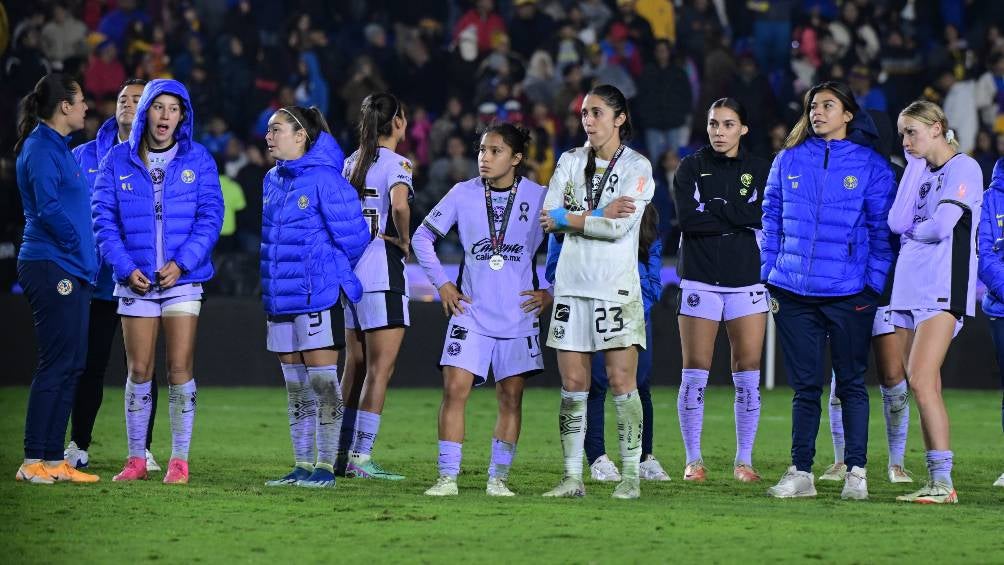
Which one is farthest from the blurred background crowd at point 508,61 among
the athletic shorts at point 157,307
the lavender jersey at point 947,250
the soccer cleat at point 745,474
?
the lavender jersey at point 947,250

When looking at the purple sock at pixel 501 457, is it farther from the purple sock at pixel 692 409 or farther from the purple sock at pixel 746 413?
the purple sock at pixel 746 413

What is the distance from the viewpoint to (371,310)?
8703 mm

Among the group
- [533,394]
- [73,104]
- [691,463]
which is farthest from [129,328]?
[533,394]

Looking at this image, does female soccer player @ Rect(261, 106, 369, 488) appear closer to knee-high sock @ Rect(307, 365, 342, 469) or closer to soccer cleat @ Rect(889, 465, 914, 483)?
knee-high sock @ Rect(307, 365, 342, 469)

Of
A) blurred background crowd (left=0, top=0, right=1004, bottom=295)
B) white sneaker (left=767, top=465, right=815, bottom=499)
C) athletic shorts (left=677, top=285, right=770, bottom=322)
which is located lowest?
white sneaker (left=767, top=465, right=815, bottom=499)

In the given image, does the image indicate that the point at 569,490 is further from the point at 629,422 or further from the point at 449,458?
the point at 449,458

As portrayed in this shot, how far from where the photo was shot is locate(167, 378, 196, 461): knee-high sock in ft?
26.6

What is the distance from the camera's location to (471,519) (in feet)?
22.5

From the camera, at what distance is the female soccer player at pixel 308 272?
795 cm

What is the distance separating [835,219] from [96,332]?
4442 mm

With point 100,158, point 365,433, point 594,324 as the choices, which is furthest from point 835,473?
point 100,158

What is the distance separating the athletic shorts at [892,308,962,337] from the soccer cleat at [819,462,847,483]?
48.0 inches

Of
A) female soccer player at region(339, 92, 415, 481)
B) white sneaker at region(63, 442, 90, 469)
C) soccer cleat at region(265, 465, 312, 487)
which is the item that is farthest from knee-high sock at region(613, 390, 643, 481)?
white sneaker at region(63, 442, 90, 469)

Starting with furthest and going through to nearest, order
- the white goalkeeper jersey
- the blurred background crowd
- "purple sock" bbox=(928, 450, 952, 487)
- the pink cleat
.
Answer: the blurred background crowd, the pink cleat, "purple sock" bbox=(928, 450, 952, 487), the white goalkeeper jersey
